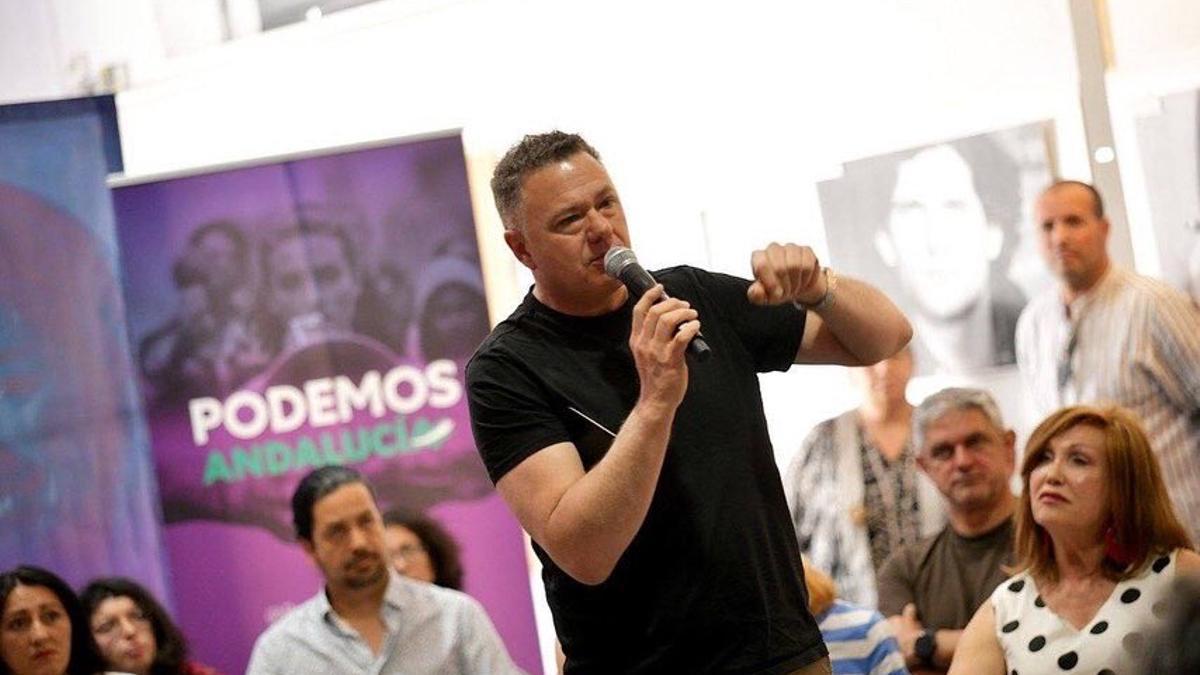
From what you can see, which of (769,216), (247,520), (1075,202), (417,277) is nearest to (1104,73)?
(1075,202)

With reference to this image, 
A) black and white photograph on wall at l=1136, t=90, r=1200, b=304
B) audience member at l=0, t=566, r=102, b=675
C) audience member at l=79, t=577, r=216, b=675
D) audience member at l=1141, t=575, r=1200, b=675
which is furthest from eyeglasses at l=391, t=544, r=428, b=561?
audience member at l=1141, t=575, r=1200, b=675

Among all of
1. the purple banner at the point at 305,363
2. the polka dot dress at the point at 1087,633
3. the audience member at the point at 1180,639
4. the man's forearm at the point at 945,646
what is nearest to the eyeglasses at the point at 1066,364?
the man's forearm at the point at 945,646

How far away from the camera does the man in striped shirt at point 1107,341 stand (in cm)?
456

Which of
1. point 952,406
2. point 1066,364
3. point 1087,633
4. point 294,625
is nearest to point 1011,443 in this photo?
point 952,406

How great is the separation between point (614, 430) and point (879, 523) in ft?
9.03

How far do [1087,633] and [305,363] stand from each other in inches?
100

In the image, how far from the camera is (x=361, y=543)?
4.75m

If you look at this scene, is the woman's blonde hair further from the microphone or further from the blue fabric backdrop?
the blue fabric backdrop

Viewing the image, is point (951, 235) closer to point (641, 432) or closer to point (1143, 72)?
point (1143, 72)

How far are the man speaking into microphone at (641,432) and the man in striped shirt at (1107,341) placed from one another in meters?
2.45

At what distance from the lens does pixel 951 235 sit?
488cm

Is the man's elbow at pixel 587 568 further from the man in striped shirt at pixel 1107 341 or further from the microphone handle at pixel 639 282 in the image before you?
the man in striped shirt at pixel 1107 341

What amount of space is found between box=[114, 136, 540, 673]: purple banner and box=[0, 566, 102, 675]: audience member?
1.04 ft

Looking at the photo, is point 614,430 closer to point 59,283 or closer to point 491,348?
point 491,348
